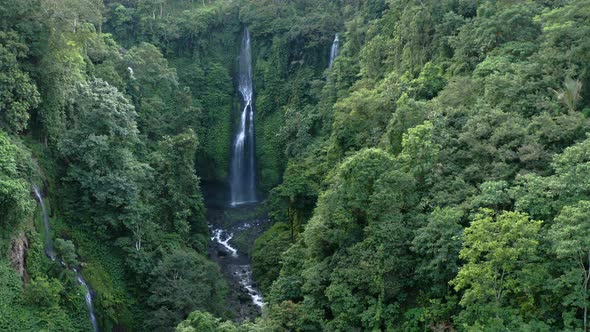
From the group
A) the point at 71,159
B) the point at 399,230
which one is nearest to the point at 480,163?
the point at 399,230

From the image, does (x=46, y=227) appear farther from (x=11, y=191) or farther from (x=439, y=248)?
(x=439, y=248)

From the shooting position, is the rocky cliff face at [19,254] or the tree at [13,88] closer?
the rocky cliff face at [19,254]

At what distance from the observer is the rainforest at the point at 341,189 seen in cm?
1475

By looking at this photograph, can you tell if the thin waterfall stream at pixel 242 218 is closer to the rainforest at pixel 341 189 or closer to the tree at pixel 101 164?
the rainforest at pixel 341 189

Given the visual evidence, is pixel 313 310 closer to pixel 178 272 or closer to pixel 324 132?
Answer: pixel 178 272

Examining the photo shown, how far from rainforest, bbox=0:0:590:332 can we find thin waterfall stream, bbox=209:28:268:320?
0.57 feet

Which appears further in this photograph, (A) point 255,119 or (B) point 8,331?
(A) point 255,119

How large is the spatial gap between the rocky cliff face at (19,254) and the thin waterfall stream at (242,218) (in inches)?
359

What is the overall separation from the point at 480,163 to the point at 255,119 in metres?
27.1

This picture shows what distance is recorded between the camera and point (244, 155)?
42312mm

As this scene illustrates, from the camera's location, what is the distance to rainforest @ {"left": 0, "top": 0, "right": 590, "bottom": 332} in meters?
14.8

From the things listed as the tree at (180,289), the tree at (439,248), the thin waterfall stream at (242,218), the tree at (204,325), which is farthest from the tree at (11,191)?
the tree at (439,248)

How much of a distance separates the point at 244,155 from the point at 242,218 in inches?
265

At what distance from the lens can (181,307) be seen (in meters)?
21.8
